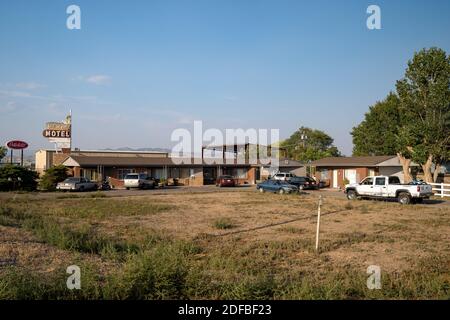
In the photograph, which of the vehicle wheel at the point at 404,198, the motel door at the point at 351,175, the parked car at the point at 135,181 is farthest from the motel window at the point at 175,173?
the vehicle wheel at the point at 404,198

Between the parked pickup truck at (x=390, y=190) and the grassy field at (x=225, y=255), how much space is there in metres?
5.27

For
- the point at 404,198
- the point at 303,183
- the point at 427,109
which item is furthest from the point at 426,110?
the point at 404,198

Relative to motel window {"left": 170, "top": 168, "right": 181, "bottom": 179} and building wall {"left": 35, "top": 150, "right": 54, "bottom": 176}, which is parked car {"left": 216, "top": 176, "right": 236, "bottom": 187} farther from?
building wall {"left": 35, "top": 150, "right": 54, "bottom": 176}

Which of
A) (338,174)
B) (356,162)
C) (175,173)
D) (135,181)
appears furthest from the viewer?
(175,173)

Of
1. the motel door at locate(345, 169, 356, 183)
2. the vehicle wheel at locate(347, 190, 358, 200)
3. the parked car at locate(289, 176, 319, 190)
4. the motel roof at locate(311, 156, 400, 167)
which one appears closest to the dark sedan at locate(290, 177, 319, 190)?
the parked car at locate(289, 176, 319, 190)

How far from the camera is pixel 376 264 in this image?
33.8ft

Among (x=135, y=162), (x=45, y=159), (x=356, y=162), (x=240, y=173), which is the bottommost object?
(x=240, y=173)

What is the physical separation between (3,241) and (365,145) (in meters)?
48.8

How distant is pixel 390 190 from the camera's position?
27312mm

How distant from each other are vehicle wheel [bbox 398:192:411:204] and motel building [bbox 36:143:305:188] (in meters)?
30.0

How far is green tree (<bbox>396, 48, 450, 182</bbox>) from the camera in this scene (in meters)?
37.0

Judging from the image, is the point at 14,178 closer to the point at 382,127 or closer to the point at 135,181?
the point at 135,181

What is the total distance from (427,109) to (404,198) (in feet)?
51.9
